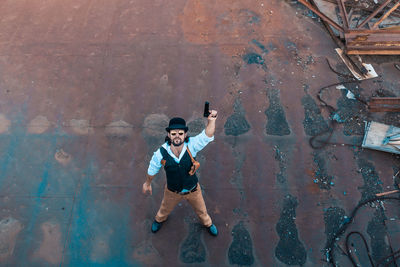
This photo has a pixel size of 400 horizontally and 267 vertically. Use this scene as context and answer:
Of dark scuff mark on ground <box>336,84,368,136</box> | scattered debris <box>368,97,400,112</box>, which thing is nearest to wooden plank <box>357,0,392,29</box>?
dark scuff mark on ground <box>336,84,368,136</box>

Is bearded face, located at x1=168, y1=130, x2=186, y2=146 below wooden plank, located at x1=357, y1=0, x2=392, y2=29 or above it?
below

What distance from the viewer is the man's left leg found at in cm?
392

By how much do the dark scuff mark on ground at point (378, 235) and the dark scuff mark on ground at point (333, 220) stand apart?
42cm

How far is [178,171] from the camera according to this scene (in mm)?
3549

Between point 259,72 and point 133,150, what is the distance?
10.2ft

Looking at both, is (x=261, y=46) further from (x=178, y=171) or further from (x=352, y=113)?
(x=178, y=171)

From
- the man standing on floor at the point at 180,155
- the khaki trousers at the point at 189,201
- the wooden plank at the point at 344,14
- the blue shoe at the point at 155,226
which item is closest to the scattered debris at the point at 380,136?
the wooden plank at the point at 344,14

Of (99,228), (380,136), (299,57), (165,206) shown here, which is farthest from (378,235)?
(99,228)

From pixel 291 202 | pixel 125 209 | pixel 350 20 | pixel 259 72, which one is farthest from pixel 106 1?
pixel 291 202

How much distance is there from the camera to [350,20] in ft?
23.5

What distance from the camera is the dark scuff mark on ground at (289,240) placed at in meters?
4.51

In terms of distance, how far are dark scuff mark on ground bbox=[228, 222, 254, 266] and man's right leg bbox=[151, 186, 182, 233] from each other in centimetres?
111

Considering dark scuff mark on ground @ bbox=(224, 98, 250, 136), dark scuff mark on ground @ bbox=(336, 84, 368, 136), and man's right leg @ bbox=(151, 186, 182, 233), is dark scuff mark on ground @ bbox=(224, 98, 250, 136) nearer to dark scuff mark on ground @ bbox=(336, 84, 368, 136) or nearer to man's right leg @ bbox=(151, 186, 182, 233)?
dark scuff mark on ground @ bbox=(336, 84, 368, 136)

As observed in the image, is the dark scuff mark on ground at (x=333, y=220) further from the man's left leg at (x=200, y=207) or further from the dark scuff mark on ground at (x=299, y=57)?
the dark scuff mark on ground at (x=299, y=57)
